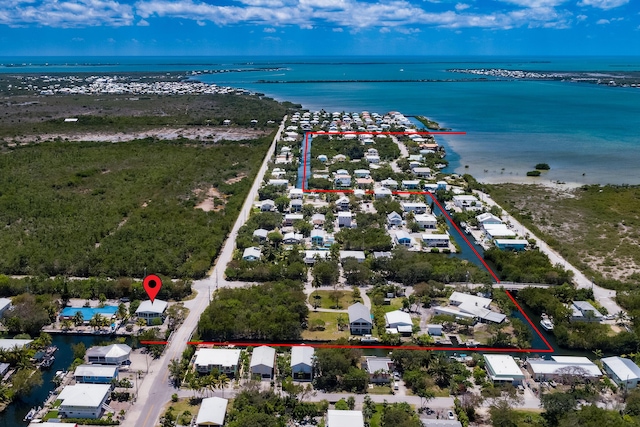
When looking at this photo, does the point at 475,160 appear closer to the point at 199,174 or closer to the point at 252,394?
the point at 199,174

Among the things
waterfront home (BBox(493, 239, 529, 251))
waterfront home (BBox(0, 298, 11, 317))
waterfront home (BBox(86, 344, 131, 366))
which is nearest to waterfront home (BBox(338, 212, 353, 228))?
waterfront home (BBox(493, 239, 529, 251))

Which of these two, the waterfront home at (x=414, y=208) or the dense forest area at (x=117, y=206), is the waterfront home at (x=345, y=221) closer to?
the waterfront home at (x=414, y=208)

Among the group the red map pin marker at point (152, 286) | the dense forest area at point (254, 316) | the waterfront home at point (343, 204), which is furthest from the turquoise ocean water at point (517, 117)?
the red map pin marker at point (152, 286)

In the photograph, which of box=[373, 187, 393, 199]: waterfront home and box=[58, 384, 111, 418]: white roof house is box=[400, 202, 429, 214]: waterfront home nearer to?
box=[373, 187, 393, 199]: waterfront home

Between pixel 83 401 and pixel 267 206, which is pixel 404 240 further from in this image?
pixel 83 401

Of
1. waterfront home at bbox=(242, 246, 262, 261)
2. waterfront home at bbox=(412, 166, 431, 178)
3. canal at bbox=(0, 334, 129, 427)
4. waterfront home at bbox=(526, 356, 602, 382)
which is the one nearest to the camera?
canal at bbox=(0, 334, 129, 427)

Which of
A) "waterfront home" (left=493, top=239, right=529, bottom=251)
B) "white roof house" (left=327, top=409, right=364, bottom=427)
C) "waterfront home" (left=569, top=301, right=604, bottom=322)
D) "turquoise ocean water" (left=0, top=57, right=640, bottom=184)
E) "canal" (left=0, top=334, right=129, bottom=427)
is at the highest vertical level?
"turquoise ocean water" (left=0, top=57, right=640, bottom=184)

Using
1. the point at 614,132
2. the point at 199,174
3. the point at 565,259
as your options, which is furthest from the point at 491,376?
the point at 614,132
